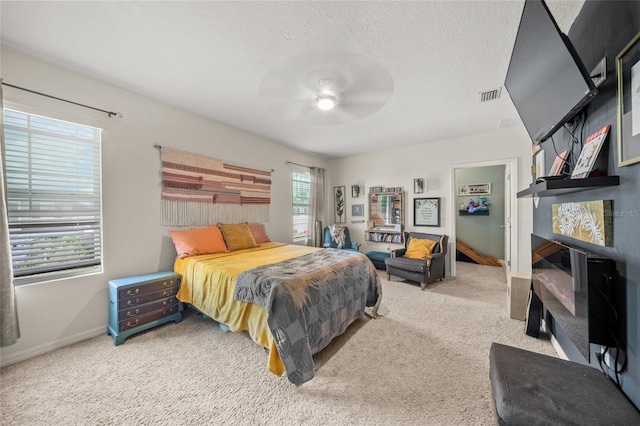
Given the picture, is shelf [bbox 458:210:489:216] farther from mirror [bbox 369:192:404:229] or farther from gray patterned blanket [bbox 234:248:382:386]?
gray patterned blanket [bbox 234:248:382:386]

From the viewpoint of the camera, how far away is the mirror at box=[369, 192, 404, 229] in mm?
4750

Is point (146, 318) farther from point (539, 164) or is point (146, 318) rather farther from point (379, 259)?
point (539, 164)

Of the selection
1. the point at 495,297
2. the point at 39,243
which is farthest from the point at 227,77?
the point at 495,297

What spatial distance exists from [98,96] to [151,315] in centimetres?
230

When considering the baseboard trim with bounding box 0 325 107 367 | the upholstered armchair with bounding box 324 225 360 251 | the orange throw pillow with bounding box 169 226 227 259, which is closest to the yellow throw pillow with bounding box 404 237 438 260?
the upholstered armchair with bounding box 324 225 360 251

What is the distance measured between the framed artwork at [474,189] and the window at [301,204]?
374 centimetres

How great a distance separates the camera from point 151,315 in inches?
92.0

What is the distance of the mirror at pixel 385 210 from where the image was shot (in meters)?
4.75

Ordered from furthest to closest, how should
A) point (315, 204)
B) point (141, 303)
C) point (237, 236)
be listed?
point (315, 204)
point (237, 236)
point (141, 303)

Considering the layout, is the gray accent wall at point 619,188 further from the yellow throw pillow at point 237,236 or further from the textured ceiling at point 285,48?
the yellow throw pillow at point 237,236

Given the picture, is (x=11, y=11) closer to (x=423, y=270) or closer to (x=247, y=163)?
(x=247, y=163)

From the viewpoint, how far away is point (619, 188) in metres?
1.13

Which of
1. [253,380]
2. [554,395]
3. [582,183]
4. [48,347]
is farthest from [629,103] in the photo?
[48,347]

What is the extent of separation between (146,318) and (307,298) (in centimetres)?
174
